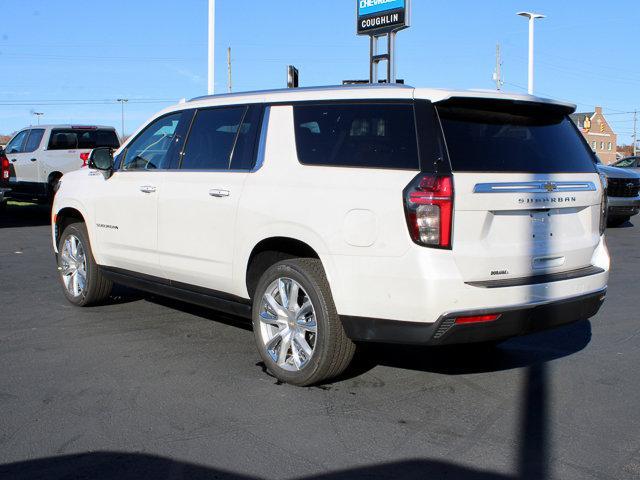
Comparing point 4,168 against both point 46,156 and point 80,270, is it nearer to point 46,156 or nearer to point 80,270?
point 46,156

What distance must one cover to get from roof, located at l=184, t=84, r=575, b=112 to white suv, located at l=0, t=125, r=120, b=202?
40.9ft

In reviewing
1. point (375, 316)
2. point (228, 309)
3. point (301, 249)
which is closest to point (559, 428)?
point (375, 316)

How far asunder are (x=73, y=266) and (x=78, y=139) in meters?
11.1

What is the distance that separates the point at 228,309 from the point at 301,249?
939 mm

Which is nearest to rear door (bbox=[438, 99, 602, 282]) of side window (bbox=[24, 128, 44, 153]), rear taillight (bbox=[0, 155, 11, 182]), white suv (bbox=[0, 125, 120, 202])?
white suv (bbox=[0, 125, 120, 202])

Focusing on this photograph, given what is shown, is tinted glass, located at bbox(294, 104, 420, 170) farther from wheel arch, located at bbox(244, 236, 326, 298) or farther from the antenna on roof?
the antenna on roof

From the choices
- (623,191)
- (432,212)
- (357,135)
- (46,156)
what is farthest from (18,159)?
(432,212)

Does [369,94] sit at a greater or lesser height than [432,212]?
greater

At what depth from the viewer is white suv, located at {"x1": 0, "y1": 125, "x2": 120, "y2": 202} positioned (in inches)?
684

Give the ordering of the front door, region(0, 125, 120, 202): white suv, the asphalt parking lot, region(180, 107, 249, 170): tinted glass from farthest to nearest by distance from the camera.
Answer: region(0, 125, 120, 202): white suv
the front door
region(180, 107, 249, 170): tinted glass
the asphalt parking lot

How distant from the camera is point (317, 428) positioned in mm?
4258

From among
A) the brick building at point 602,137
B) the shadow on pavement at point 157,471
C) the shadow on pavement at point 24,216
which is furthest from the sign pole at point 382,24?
the brick building at point 602,137

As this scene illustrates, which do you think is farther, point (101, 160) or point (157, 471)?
point (101, 160)

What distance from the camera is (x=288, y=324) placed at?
507cm
